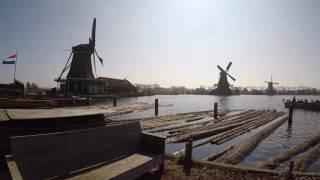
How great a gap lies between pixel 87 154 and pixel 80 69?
164 feet

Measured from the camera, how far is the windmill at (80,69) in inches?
2109

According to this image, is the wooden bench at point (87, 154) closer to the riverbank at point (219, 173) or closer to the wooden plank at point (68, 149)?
the wooden plank at point (68, 149)

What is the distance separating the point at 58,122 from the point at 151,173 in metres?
3.12

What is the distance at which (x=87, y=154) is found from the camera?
609 centimetres

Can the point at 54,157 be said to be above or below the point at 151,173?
above

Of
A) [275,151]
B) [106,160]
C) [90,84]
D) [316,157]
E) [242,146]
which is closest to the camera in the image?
[106,160]

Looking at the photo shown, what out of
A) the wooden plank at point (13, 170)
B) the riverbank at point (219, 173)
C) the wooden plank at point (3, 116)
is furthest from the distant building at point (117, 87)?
the wooden plank at point (13, 170)

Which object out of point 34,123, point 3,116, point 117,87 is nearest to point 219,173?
point 34,123

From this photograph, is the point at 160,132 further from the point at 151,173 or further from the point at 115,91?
the point at 115,91

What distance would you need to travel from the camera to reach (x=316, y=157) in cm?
1408

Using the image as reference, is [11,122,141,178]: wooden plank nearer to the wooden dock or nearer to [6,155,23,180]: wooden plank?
[6,155,23,180]: wooden plank

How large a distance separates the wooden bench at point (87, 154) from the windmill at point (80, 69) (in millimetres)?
48425

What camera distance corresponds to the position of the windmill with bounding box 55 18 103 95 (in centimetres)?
5356

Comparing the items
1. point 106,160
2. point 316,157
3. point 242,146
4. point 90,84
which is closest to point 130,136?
point 106,160
